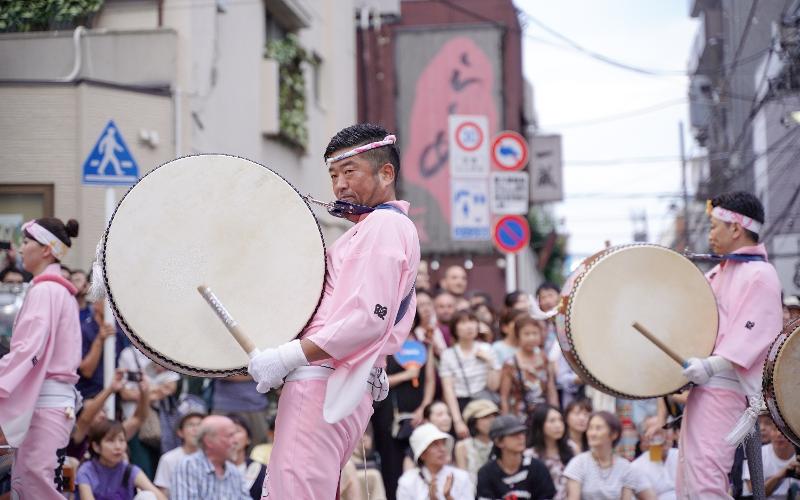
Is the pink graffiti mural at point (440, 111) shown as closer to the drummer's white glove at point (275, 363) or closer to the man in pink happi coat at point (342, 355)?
the man in pink happi coat at point (342, 355)

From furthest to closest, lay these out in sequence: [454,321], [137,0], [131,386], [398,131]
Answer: [398,131] < [137,0] < [454,321] < [131,386]

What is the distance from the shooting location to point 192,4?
11836mm

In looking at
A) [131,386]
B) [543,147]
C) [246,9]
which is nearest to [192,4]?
[246,9]

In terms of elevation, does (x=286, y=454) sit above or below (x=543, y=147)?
below

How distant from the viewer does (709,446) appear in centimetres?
556

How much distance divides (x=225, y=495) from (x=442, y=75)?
50.9 feet

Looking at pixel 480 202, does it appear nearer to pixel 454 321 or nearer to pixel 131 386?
pixel 454 321

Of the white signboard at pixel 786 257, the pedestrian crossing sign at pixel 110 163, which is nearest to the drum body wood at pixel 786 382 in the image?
the pedestrian crossing sign at pixel 110 163

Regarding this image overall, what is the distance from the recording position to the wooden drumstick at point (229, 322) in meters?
3.98

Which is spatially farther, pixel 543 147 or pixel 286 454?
pixel 543 147

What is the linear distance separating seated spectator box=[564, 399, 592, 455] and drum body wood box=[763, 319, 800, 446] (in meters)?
2.91

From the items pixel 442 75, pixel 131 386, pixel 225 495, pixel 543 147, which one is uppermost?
pixel 442 75

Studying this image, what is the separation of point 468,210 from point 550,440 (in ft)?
14.6

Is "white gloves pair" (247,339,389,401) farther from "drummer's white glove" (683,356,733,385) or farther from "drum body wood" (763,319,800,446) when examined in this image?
"drum body wood" (763,319,800,446)
